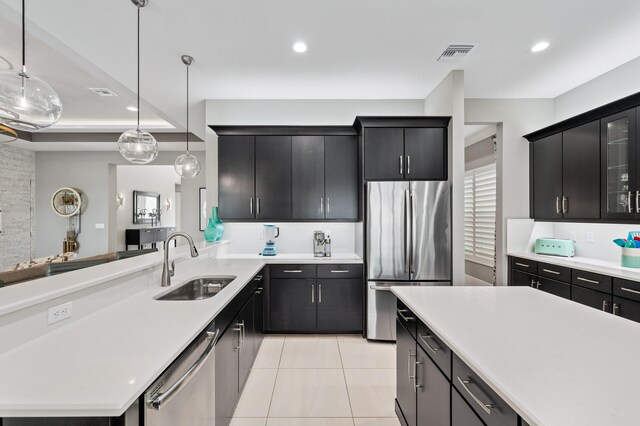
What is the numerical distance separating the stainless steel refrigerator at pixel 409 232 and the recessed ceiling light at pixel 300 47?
1.51m

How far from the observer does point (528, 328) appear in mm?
1374

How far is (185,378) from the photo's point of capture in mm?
1284

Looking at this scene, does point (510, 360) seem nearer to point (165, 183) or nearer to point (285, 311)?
point (285, 311)

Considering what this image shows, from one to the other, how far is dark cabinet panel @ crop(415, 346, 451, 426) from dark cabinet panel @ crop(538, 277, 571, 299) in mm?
2447

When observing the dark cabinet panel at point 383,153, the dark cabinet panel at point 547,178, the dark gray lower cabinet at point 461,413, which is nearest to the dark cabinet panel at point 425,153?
the dark cabinet panel at point 383,153

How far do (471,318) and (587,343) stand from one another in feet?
1.41

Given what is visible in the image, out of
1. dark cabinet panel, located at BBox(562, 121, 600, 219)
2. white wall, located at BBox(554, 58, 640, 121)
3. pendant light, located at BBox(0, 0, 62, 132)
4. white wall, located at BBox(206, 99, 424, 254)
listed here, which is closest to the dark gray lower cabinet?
pendant light, located at BBox(0, 0, 62, 132)

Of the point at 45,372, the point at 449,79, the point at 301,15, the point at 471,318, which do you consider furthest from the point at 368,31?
the point at 45,372

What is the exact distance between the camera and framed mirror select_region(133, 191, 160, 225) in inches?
320

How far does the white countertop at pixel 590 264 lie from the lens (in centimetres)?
265

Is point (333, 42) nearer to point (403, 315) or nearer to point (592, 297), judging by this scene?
point (403, 315)

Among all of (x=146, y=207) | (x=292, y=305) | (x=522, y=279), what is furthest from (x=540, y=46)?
(x=146, y=207)

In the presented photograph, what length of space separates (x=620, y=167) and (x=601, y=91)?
112 centimetres

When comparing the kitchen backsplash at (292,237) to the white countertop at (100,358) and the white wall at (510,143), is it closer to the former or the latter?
the white wall at (510,143)
